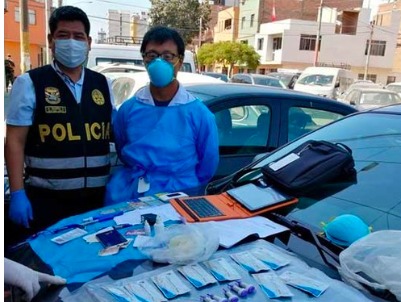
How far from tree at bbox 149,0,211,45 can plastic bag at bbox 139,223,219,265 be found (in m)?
38.8

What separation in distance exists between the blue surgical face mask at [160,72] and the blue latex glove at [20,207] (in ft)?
3.01

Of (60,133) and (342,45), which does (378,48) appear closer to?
(342,45)

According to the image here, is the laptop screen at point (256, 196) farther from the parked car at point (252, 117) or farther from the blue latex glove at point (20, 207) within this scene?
the parked car at point (252, 117)

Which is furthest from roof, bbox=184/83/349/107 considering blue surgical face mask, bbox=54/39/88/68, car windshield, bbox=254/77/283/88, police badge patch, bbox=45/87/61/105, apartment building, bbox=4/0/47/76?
apartment building, bbox=4/0/47/76

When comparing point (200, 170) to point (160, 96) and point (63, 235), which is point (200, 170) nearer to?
point (160, 96)

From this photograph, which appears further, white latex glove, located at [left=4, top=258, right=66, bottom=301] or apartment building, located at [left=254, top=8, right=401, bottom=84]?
apartment building, located at [left=254, top=8, right=401, bottom=84]

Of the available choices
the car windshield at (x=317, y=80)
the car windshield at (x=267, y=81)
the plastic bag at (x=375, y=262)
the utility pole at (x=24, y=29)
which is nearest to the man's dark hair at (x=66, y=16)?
the plastic bag at (x=375, y=262)

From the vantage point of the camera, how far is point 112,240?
1.60m

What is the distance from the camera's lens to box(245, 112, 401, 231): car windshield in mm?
→ 1811

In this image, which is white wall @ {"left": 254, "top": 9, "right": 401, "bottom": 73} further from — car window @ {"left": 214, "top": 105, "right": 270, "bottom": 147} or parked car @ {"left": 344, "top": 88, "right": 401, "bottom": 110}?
car window @ {"left": 214, "top": 105, "right": 270, "bottom": 147}

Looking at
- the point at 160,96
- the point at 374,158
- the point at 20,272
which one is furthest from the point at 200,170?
the point at 20,272

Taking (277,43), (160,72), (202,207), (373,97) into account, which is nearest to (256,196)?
(202,207)

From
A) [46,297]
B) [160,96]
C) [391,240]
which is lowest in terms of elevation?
[46,297]

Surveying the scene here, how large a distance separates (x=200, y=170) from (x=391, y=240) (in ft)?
4.10
